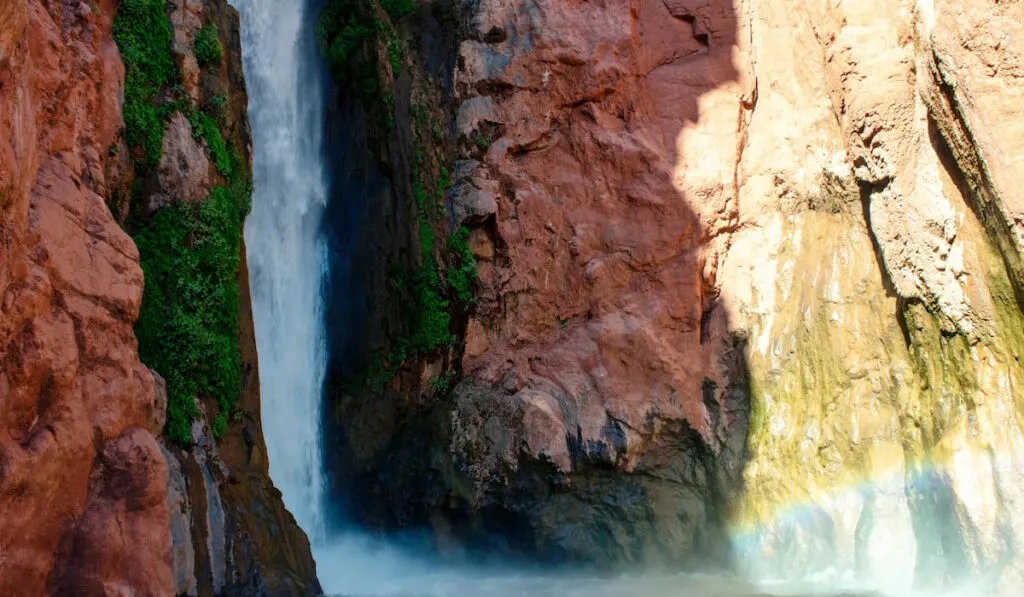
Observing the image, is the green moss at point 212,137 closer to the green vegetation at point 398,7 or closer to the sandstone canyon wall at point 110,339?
the sandstone canyon wall at point 110,339

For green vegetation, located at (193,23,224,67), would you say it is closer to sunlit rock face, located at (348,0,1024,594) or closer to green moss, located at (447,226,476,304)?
sunlit rock face, located at (348,0,1024,594)

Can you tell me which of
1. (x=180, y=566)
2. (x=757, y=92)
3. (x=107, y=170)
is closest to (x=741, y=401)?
(x=757, y=92)

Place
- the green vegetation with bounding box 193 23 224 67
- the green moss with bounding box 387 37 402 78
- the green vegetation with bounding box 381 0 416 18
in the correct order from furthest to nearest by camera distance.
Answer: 1. the green vegetation with bounding box 381 0 416 18
2. the green moss with bounding box 387 37 402 78
3. the green vegetation with bounding box 193 23 224 67

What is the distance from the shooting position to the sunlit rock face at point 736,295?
10469 millimetres

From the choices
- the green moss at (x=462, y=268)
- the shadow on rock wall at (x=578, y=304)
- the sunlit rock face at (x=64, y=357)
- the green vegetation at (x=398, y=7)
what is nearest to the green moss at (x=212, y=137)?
the sunlit rock face at (x=64, y=357)

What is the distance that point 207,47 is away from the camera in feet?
38.7

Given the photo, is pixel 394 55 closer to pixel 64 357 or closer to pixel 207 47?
pixel 207 47

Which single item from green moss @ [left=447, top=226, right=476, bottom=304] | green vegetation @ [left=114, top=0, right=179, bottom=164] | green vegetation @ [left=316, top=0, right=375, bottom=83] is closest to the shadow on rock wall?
green moss @ [left=447, top=226, right=476, bottom=304]

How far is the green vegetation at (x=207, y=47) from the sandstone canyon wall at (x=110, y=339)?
40 mm

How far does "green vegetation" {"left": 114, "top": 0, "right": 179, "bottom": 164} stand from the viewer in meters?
10.6

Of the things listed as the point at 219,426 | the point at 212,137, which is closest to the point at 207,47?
the point at 212,137

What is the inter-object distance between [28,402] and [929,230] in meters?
10.1

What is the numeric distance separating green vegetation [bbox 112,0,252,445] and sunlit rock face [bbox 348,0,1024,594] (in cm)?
416

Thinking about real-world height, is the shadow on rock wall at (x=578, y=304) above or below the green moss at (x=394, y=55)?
below
